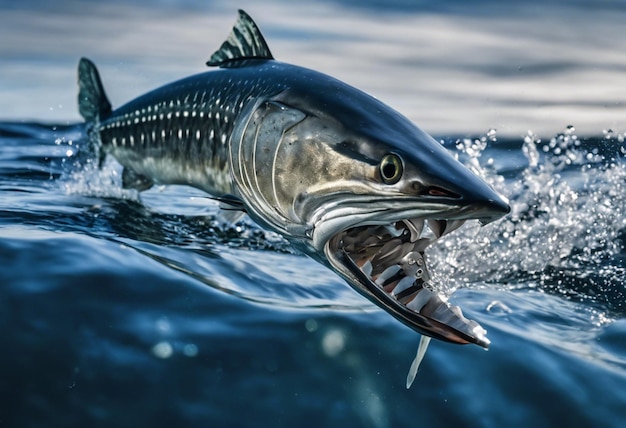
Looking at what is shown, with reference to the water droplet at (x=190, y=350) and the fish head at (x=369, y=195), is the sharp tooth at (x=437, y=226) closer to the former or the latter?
the fish head at (x=369, y=195)

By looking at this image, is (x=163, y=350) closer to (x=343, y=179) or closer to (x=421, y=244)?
(x=343, y=179)

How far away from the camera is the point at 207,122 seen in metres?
5.01

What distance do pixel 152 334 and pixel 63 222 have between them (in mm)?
2153

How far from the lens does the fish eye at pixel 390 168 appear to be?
3172 millimetres

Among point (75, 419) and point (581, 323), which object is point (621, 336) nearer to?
point (581, 323)

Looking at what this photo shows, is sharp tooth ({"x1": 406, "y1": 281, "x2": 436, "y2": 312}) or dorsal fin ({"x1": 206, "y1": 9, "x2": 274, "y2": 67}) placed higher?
dorsal fin ({"x1": 206, "y1": 9, "x2": 274, "y2": 67})

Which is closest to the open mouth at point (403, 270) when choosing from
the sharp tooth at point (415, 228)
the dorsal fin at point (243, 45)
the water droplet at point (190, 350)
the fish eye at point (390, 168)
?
the sharp tooth at point (415, 228)

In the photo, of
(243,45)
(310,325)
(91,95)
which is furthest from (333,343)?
(91,95)

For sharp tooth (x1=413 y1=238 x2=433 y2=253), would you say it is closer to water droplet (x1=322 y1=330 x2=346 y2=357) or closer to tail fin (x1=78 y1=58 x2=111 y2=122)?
water droplet (x1=322 y1=330 x2=346 y2=357)

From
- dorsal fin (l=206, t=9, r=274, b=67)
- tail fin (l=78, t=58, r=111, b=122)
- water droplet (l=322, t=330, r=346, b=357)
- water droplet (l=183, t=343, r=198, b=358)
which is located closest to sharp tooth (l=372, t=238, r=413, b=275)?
water droplet (l=322, t=330, r=346, b=357)

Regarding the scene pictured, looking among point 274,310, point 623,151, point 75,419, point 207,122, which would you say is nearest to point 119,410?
point 75,419

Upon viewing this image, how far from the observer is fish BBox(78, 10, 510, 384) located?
301 centimetres

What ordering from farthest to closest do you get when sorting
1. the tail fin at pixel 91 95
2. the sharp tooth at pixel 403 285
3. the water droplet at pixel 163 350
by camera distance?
1. the tail fin at pixel 91 95
2. the water droplet at pixel 163 350
3. the sharp tooth at pixel 403 285

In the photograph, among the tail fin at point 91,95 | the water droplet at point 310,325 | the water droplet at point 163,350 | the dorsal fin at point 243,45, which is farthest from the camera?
the tail fin at point 91,95
